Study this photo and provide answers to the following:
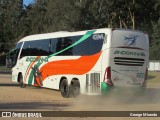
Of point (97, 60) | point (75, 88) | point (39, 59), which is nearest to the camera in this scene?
point (97, 60)

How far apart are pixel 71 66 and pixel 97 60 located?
7.45 ft

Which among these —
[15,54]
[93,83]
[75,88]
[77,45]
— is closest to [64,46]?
[77,45]

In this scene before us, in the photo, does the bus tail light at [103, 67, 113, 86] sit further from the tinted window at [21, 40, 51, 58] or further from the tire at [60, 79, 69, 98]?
the tinted window at [21, 40, 51, 58]

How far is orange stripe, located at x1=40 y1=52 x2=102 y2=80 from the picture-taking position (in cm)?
1953

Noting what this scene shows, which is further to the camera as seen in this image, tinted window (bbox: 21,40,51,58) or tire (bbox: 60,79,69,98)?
tinted window (bbox: 21,40,51,58)

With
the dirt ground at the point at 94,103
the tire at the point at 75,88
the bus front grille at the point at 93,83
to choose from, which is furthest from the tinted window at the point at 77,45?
the dirt ground at the point at 94,103

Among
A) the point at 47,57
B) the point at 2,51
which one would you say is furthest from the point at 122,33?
the point at 2,51

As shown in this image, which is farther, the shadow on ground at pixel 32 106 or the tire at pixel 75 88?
the tire at pixel 75 88

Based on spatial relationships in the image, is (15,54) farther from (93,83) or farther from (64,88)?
(93,83)

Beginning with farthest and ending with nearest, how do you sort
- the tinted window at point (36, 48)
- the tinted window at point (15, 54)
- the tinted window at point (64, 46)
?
1. the tinted window at point (15, 54)
2. the tinted window at point (36, 48)
3. the tinted window at point (64, 46)

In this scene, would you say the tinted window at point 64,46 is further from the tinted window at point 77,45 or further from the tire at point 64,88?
the tire at point 64,88

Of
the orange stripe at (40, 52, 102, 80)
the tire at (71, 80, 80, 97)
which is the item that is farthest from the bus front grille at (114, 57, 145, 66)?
the tire at (71, 80, 80, 97)

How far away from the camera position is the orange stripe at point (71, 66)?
769 inches

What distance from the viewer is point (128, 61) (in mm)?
19328
